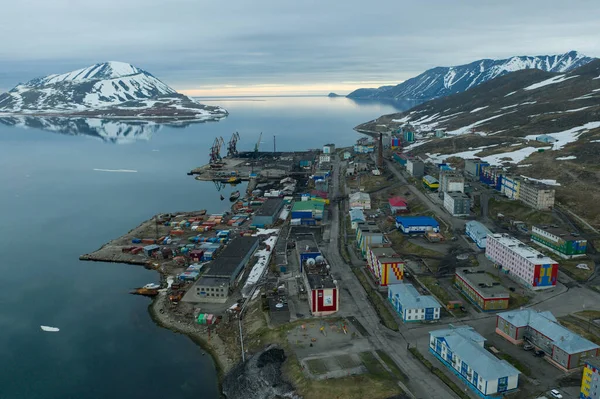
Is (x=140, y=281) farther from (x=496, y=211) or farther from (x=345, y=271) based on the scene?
(x=496, y=211)

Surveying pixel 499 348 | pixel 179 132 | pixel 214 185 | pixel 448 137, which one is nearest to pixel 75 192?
pixel 214 185

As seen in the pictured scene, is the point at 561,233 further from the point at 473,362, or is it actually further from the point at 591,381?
the point at 473,362

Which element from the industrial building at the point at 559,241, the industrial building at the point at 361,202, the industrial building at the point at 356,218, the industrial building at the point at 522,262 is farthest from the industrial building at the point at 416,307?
the industrial building at the point at 361,202

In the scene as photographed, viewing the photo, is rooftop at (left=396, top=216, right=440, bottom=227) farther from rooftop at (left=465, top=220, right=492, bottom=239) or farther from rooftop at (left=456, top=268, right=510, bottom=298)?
rooftop at (left=456, top=268, right=510, bottom=298)

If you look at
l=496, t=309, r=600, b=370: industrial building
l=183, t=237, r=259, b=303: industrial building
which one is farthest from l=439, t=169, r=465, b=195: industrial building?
l=496, t=309, r=600, b=370: industrial building

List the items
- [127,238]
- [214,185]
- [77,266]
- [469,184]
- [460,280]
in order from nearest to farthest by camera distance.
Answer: [460,280]
[77,266]
[127,238]
[469,184]
[214,185]

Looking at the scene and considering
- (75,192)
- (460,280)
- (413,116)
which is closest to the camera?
(460,280)

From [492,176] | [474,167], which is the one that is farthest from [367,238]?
[474,167]
